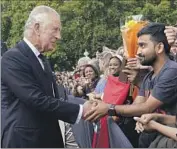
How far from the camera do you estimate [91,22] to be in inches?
2035

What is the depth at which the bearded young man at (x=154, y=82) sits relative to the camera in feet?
16.2

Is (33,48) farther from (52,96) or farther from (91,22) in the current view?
(91,22)

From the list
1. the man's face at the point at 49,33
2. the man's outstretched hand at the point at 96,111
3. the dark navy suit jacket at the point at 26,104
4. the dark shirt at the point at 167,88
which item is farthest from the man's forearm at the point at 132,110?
the man's face at the point at 49,33

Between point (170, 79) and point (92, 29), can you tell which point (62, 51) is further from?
point (170, 79)

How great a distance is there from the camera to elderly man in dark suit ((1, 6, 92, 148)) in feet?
15.5

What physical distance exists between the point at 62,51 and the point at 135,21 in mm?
47924

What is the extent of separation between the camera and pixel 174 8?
179 ft

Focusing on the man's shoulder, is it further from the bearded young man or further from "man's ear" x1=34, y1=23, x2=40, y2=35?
"man's ear" x1=34, y1=23, x2=40, y2=35

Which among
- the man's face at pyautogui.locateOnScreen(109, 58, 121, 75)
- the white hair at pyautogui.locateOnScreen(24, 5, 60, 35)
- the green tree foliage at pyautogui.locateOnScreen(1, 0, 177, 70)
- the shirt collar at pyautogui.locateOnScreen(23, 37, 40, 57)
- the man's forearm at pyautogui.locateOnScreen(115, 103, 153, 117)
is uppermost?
the white hair at pyautogui.locateOnScreen(24, 5, 60, 35)

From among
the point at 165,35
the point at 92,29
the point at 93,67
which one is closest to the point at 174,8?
the point at 92,29

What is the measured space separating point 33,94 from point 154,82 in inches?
45.5

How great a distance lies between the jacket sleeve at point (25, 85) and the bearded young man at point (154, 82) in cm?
50

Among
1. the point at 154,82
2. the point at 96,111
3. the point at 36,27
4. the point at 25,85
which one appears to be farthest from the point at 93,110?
the point at 36,27

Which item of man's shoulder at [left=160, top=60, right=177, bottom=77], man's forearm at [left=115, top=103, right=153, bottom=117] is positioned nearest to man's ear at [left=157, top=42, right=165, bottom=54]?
man's shoulder at [left=160, top=60, right=177, bottom=77]
